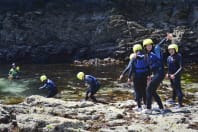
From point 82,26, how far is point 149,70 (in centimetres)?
4066

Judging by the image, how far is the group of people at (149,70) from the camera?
1633 cm

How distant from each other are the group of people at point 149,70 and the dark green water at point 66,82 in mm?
7427

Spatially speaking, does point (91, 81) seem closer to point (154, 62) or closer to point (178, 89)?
point (178, 89)

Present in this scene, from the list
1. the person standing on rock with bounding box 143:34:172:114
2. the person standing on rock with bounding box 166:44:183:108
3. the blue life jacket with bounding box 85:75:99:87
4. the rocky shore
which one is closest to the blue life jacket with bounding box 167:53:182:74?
the person standing on rock with bounding box 166:44:183:108

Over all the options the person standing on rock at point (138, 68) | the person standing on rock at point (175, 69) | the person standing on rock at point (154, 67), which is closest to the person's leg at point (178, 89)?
the person standing on rock at point (175, 69)

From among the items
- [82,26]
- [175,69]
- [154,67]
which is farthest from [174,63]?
[82,26]

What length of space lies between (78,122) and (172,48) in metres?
5.32

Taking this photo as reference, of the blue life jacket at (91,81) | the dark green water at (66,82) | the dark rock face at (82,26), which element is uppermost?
the dark rock face at (82,26)

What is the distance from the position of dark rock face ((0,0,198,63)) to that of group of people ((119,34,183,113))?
3486 cm

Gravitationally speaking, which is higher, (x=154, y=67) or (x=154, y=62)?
(x=154, y=62)

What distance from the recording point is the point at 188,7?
5362 centimetres

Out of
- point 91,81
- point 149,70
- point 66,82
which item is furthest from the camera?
point 66,82

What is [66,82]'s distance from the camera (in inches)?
1449

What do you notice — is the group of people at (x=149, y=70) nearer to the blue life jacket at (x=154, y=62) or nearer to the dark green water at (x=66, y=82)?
the blue life jacket at (x=154, y=62)
